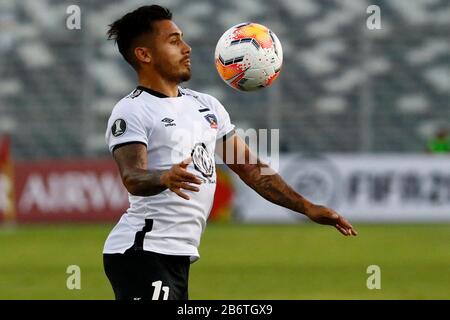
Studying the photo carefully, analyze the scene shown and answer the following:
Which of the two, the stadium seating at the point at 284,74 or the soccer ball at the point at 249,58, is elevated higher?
the stadium seating at the point at 284,74

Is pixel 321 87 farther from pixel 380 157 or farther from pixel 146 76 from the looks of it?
pixel 146 76

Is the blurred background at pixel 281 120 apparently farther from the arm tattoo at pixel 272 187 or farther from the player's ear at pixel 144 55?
the player's ear at pixel 144 55

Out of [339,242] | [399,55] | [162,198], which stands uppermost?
[399,55]

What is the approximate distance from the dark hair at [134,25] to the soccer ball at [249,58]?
0.57m

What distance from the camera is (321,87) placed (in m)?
24.8

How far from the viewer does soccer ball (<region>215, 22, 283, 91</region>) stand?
629cm

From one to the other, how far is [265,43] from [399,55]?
1937cm

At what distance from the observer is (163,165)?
568cm

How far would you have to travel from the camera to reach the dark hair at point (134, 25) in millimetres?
5871

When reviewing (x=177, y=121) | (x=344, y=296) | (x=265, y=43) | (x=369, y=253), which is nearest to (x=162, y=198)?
(x=177, y=121)

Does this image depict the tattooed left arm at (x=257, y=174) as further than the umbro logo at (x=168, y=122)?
Yes

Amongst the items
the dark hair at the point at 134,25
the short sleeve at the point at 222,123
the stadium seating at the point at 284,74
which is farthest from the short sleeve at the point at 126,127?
the stadium seating at the point at 284,74

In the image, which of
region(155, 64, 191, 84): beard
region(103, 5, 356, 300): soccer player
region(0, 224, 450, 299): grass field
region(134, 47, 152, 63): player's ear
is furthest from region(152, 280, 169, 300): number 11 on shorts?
region(0, 224, 450, 299): grass field

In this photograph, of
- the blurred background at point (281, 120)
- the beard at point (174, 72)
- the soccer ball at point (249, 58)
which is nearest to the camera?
the beard at point (174, 72)
